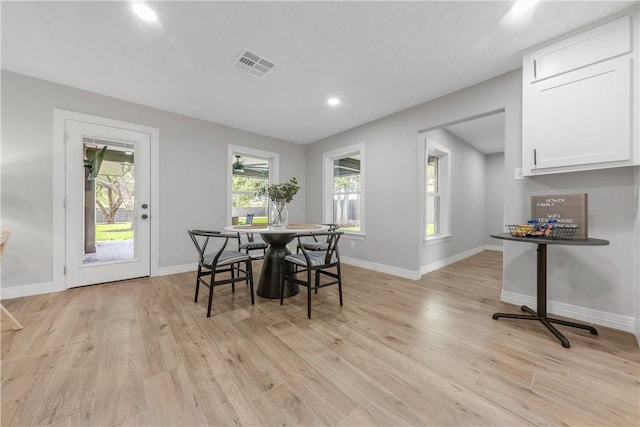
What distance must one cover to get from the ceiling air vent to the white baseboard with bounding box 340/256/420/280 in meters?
3.09

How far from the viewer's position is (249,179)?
4.47 meters

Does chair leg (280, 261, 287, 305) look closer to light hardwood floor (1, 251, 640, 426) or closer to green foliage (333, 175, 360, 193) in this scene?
light hardwood floor (1, 251, 640, 426)

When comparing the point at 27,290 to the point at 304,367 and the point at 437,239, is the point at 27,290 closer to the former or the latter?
the point at 304,367

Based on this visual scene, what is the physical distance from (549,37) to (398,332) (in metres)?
2.83

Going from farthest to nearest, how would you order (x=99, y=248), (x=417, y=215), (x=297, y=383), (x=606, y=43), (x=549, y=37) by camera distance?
(x=417, y=215), (x=99, y=248), (x=549, y=37), (x=606, y=43), (x=297, y=383)

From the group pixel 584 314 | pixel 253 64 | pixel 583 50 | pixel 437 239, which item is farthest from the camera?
pixel 437 239

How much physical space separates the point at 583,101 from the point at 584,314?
1.83 metres

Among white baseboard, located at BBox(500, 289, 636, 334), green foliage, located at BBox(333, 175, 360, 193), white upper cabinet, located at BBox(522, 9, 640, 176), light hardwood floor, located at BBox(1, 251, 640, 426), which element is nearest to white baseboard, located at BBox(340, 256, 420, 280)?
light hardwood floor, located at BBox(1, 251, 640, 426)

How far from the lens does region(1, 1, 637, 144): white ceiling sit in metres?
1.71

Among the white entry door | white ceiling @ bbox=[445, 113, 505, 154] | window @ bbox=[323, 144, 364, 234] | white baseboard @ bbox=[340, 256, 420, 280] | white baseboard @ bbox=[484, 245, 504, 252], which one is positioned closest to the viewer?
the white entry door

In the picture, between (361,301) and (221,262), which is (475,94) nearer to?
(361,301)

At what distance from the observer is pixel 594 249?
1.99 meters

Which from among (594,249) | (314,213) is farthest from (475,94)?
(314,213)

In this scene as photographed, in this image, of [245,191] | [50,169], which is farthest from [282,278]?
[50,169]
